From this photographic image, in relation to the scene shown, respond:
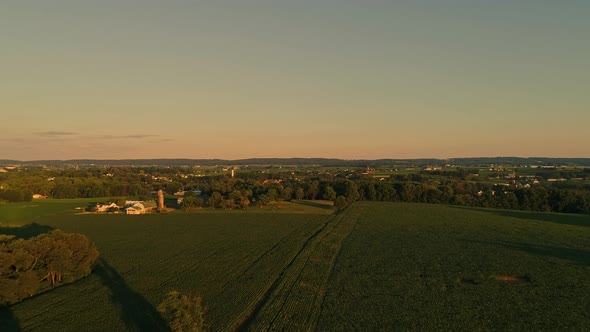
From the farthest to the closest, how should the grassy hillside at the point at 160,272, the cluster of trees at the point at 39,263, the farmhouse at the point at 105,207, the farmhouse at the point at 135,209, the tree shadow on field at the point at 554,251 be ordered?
the farmhouse at the point at 105,207, the farmhouse at the point at 135,209, the tree shadow on field at the point at 554,251, the cluster of trees at the point at 39,263, the grassy hillside at the point at 160,272

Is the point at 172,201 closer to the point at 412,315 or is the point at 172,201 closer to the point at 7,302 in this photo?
the point at 7,302

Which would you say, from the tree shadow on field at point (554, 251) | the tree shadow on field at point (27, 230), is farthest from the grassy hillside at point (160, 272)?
the tree shadow on field at point (554, 251)

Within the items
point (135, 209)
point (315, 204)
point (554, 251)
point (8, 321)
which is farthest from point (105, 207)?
point (554, 251)

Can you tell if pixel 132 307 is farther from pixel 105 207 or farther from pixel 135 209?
pixel 105 207

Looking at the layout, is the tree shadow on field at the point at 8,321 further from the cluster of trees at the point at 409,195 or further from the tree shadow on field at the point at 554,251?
the cluster of trees at the point at 409,195

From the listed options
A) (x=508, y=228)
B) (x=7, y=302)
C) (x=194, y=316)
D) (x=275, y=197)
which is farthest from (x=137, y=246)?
(x=275, y=197)

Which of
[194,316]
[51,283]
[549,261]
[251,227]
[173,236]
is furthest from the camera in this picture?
[251,227]
